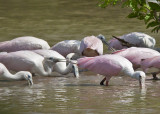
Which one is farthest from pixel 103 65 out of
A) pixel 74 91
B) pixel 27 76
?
pixel 27 76

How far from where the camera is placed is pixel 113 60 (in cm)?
934

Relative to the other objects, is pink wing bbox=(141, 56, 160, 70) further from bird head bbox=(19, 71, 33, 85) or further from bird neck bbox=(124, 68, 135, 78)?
bird head bbox=(19, 71, 33, 85)

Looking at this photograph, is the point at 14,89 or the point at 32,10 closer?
the point at 14,89

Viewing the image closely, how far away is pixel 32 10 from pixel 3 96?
1231 centimetres

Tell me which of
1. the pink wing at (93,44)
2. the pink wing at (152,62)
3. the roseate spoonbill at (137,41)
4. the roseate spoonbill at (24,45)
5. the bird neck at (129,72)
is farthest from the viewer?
the roseate spoonbill at (137,41)

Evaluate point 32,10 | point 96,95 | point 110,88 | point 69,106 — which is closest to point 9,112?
point 69,106

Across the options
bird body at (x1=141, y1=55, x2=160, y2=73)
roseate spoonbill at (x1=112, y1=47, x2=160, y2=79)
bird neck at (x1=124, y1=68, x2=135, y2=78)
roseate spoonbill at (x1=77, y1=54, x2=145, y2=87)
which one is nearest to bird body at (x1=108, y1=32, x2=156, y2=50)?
roseate spoonbill at (x1=112, y1=47, x2=160, y2=79)

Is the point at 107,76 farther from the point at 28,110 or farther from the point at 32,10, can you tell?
the point at 32,10

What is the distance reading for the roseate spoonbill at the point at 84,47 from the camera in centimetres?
1150

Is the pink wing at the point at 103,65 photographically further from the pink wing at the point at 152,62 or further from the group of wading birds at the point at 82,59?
the pink wing at the point at 152,62

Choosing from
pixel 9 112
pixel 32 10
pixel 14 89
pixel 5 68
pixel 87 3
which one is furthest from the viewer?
pixel 87 3

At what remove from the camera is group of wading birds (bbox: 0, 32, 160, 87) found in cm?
931

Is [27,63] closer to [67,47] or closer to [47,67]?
[47,67]

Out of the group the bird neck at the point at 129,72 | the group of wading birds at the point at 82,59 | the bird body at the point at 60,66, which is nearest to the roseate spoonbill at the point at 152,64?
the group of wading birds at the point at 82,59
